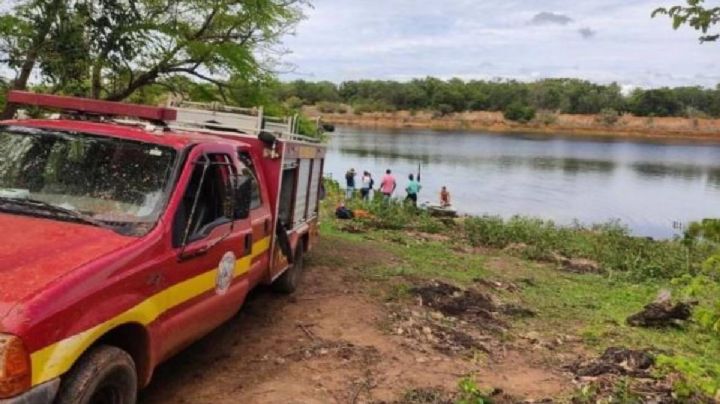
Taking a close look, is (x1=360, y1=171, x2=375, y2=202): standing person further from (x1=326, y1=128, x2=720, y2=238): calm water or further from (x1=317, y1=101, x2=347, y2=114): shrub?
(x1=317, y1=101, x2=347, y2=114): shrub

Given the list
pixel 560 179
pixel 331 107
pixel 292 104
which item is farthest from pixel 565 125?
pixel 292 104

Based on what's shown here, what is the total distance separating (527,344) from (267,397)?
10.6 feet

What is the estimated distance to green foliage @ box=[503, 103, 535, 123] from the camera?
416 ft

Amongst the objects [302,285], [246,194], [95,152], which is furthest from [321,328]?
[95,152]

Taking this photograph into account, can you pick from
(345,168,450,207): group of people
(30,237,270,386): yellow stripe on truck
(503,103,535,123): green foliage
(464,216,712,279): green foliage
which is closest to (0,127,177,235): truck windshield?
(30,237,270,386): yellow stripe on truck

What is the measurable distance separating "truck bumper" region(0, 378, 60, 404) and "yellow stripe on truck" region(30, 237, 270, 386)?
3cm

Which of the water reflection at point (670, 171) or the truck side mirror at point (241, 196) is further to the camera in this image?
the water reflection at point (670, 171)

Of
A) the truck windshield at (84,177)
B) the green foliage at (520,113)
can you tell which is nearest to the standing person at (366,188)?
the truck windshield at (84,177)

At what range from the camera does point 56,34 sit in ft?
25.5

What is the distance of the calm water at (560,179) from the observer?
34.4 m

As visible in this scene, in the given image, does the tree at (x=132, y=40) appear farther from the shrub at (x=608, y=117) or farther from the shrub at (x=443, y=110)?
the shrub at (x=608, y=117)

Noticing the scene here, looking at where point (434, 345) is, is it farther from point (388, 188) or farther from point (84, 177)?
point (388, 188)

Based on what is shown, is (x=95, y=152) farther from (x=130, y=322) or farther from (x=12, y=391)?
(x=12, y=391)

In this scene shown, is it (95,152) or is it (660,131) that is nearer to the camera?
(95,152)
